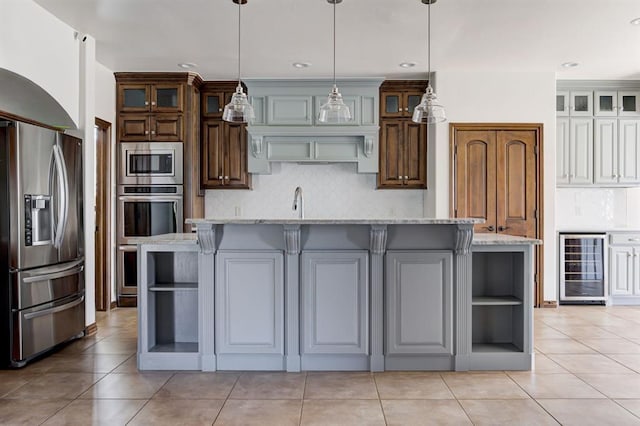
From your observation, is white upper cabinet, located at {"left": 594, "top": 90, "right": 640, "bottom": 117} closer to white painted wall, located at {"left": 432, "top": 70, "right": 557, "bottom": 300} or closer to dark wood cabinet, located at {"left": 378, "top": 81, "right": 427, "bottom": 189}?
white painted wall, located at {"left": 432, "top": 70, "right": 557, "bottom": 300}

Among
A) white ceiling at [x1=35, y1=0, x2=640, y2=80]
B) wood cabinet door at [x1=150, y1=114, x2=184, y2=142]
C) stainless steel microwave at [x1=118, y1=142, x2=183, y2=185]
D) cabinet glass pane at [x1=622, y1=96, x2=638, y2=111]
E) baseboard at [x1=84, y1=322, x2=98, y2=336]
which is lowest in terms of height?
baseboard at [x1=84, y1=322, x2=98, y2=336]

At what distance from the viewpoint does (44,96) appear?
4133 millimetres

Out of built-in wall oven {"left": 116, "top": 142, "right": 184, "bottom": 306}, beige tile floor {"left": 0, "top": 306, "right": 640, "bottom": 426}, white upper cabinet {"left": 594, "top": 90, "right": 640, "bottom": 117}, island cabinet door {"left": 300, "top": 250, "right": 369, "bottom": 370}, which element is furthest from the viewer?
white upper cabinet {"left": 594, "top": 90, "right": 640, "bottom": 117}

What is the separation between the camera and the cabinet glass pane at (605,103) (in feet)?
19.9

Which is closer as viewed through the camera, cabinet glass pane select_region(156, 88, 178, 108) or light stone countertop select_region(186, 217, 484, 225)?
light stone countertop select_region(186, 217, 484, 225)

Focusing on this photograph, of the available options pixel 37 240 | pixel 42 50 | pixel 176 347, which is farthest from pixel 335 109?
pixel 42 50

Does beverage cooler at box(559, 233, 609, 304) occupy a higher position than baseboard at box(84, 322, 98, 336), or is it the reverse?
beverage cooler at box(559, 233, 609, 304)

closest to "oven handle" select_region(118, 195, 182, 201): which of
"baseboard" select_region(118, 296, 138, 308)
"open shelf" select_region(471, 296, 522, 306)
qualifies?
"baseboard" select_region(118, 296, 138, 308)

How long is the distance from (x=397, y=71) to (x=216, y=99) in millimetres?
2236

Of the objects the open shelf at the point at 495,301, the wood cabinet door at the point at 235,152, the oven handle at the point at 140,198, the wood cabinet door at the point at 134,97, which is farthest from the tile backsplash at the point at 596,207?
the wood cabinet door at the point at 134,97

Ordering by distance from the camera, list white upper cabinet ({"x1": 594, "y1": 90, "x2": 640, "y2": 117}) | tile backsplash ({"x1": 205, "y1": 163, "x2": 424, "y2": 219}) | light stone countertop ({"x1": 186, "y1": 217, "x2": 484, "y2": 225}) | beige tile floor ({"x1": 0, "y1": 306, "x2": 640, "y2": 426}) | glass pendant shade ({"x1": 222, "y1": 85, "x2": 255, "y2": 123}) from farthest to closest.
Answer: tile backsplash ({"x1": 205, "y1": 163, "x2": 424, "y2": 219}) < white upper cabinet ({"x1": 594, "y1": 90, "x2": 640, "y2": 117}) < glass pendant shade ({"x1": 222, "y1": 85, "x2": 255, "y2": 123}) < light stone countertop ({"x1": 186, "y1": 217, "x2": 484, "y2": 225}) < beige tile floor ({"x1": 0, "y1": 306, "x2": 640, "y2": 426})

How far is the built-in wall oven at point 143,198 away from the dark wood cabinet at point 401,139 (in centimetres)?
245

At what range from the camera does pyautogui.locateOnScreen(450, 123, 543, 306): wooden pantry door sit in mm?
5789

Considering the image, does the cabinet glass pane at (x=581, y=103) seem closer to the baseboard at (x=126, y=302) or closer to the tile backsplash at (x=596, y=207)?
the tile backsplash at (x=596, y=207)
